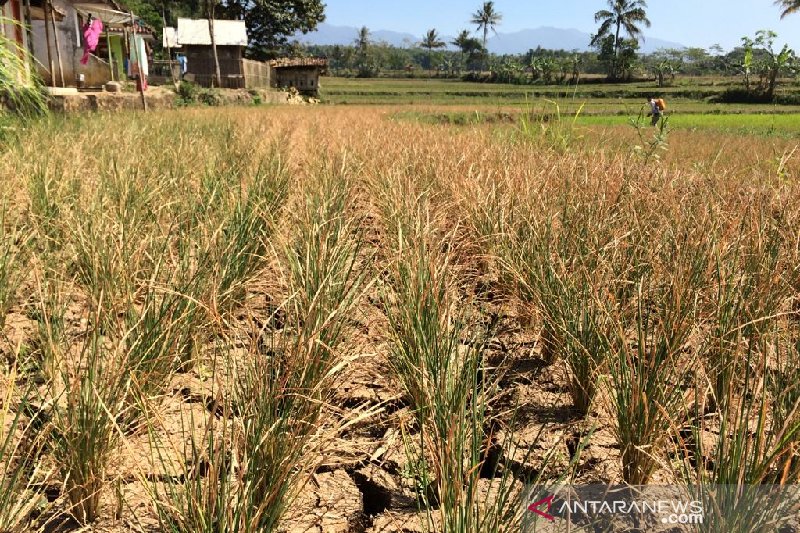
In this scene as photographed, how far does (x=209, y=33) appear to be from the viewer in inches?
1319

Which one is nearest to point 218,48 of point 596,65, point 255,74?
point 255,74

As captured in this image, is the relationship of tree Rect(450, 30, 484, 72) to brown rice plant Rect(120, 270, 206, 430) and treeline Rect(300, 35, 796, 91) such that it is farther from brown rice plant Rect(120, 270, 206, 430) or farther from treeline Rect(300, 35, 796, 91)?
brown rice plant Rect(120, 270, 206, 430)

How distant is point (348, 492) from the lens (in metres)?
1.49

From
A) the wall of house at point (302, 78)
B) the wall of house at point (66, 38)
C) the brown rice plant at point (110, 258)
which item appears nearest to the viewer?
the brown rice plant at point (110, 258)

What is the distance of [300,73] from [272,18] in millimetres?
4162

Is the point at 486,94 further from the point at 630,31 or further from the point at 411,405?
the point at 411,405

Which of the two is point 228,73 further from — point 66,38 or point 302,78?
point 66,38

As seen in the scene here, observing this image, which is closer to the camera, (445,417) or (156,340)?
(445,417)

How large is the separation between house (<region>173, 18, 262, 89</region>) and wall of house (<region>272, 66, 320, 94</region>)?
4.88 meters

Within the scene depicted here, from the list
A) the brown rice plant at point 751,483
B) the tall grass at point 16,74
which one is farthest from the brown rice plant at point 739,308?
the tall grass at point 16,74

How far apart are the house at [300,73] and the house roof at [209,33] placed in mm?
5079

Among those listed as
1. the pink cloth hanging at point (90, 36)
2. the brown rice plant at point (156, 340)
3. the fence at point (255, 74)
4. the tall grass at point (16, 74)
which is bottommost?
the brown rice plant at point (156, 340)

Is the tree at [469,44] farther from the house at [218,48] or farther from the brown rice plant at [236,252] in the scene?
the brown rice plant at [236,252]

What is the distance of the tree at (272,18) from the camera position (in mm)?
39031
